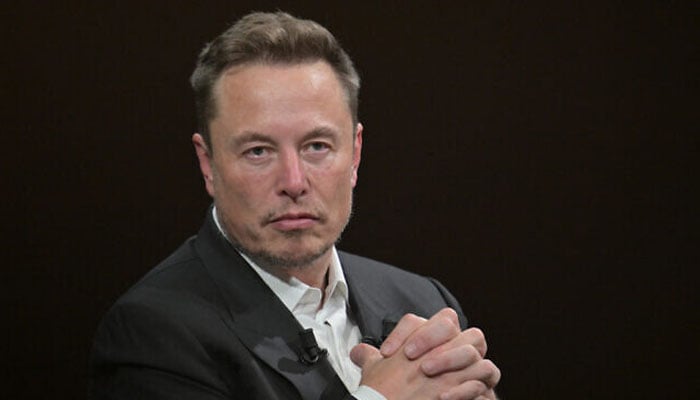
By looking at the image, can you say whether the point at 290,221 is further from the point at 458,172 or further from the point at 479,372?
the point at 458,172

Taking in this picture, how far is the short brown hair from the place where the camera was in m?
2.31

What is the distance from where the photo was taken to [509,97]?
3.33 m

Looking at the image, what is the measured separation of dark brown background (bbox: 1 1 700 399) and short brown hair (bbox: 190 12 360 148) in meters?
0.73

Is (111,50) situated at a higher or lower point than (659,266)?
higher

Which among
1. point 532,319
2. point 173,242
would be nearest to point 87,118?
point 173,242

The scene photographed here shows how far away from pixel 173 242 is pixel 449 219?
31.8 inches

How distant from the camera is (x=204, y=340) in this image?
7.18 ft

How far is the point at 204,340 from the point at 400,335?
1.29 feet

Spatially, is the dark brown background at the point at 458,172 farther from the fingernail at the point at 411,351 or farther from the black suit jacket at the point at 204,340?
the fingernail at the point at 411,351

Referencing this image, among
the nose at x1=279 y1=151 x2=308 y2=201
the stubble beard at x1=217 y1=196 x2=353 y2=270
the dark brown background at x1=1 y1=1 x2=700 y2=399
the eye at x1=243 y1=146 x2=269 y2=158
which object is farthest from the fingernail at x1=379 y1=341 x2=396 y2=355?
the dark brown background at x1=1 y1=1 x2=700 y2=399

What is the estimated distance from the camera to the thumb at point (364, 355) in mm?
2293

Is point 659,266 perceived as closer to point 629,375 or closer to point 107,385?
point 629,375

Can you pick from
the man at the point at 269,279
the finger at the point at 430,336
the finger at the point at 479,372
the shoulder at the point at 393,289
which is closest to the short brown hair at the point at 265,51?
the man at the point at 269,279

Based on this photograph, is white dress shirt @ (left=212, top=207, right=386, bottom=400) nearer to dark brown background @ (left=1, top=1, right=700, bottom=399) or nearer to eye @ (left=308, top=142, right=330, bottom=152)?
eye @ (left=308, top=142, right=330, bottom=152)
